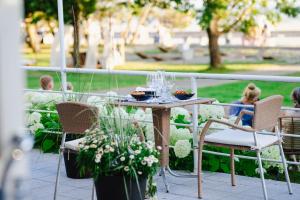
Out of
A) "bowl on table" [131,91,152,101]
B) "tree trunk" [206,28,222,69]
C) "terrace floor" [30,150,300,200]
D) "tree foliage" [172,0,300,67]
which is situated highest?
"tree foliage" [172,0,300,67]

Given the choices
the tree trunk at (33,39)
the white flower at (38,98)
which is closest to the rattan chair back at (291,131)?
the white flower at (38,98)

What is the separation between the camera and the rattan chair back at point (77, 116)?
4773mm

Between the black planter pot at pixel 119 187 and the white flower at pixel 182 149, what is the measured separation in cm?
165

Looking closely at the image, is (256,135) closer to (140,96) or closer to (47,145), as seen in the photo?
(140,96)

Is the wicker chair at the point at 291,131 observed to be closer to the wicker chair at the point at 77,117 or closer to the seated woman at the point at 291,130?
the seated woman at the point at 291,130

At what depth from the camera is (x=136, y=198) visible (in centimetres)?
448

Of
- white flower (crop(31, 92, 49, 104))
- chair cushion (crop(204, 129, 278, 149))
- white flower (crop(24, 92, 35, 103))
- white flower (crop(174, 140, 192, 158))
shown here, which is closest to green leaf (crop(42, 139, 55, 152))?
white flower (crop(31, 92, 49, 104))

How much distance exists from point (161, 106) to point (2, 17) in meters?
3.48

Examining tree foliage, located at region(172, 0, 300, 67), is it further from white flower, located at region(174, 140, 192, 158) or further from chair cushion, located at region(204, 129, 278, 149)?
chair cushion, located at region(204, 129, 278, 149)

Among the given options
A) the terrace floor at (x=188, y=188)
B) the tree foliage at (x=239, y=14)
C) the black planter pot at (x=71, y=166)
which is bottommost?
the terrace floor at (x=188, y=188)

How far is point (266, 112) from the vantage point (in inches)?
193

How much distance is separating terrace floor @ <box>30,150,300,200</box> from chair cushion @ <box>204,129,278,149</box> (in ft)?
1.71

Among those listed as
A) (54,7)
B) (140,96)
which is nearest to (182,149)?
(140,96)

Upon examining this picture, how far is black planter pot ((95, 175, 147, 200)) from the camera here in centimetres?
441
